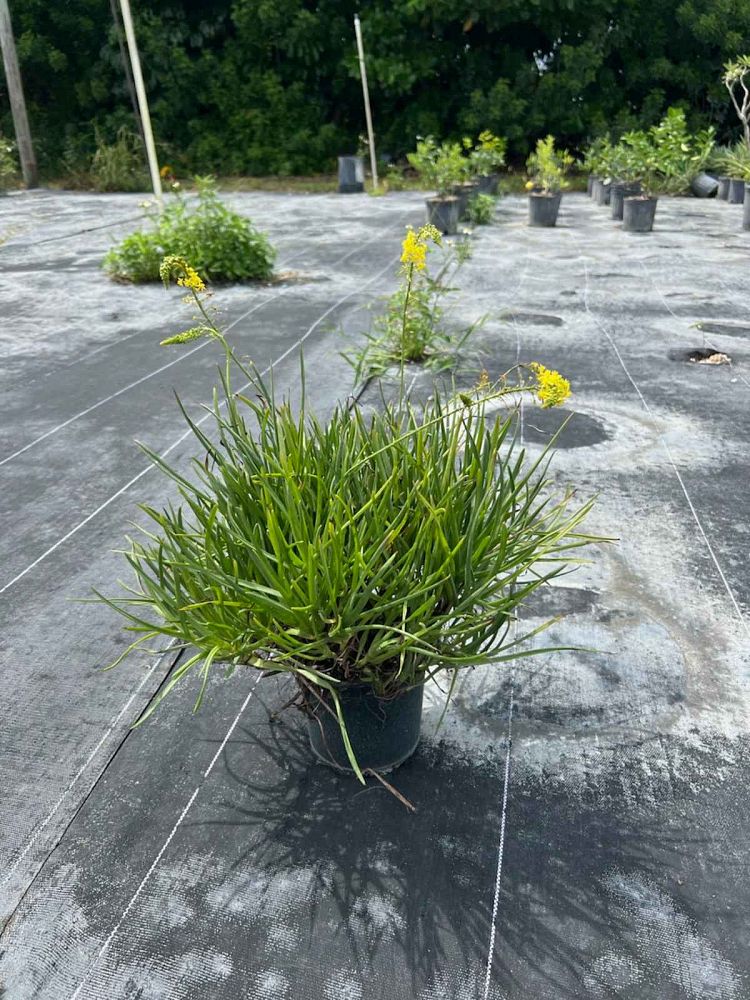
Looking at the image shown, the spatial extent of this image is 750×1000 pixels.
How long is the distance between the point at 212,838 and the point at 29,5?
57.9ft

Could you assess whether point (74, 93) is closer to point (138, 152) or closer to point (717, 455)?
point (138, 152)

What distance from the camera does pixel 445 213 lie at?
7.95 metres

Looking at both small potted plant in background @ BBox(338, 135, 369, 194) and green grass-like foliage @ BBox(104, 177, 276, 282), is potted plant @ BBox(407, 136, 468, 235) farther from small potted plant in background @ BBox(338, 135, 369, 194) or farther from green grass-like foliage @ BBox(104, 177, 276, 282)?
small potted plant in background @ BBox(338, 135, 369, 194)

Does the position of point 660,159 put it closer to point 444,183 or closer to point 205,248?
point 444,183

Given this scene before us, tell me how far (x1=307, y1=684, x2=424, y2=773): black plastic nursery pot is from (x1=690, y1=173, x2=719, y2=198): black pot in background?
11141 mm

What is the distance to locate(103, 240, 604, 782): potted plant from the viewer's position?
1.26 m

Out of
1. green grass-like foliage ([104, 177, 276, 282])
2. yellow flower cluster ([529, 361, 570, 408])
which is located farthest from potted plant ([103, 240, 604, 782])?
green grass-like foliage ([104, 177, 276, 282])

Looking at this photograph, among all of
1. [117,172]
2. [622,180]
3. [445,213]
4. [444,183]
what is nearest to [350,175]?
[117,172]

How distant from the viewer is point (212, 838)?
1.40 m

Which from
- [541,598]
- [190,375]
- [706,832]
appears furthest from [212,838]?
[190,375]

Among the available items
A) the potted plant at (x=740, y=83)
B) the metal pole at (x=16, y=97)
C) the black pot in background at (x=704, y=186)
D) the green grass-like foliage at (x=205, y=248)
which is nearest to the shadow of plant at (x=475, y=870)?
the green grass-like foliage at (x=205, y=248)

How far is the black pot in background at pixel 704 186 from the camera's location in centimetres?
1064

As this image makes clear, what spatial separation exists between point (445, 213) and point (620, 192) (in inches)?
91.8

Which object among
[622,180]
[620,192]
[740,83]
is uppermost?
[740,83]
